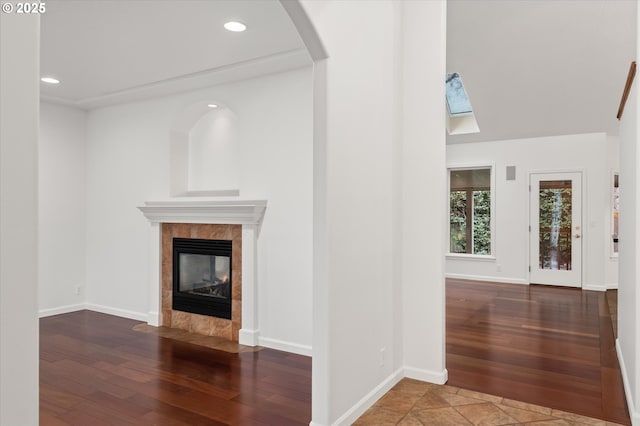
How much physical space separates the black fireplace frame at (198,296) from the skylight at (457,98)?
18.7 ft

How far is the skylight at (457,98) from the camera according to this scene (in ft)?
27.0

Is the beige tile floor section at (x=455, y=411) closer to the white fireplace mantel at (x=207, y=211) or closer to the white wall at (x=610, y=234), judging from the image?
→ the white fireplace mantel at (x=207, y=211)

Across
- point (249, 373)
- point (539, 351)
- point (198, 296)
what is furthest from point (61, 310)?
point (539, 351)

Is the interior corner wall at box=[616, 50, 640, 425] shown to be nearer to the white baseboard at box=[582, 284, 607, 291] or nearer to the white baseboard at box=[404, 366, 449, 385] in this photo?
the white baseboard at box=[404, 366, 449, 385]

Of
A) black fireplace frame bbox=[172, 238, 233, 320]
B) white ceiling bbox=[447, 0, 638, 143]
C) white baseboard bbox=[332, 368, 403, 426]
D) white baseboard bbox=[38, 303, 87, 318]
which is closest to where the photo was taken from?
white baseboard bbox=[332, 368, 403, 426]

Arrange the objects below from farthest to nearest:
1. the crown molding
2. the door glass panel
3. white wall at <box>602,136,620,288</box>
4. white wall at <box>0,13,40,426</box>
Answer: the door glass panel
white wall at <box>602,136,620,288</box>
the crown molding
white wall at <box>0,13,40,426</box>

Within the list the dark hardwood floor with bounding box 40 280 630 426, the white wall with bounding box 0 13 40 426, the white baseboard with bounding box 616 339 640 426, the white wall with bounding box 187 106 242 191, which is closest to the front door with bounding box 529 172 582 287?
the dark hardwood floor with bounding box 40 280 630 426

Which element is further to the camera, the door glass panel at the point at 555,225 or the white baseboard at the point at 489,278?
the white baseboard at the point at 489,278

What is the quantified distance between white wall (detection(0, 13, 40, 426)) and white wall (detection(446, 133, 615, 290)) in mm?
8022

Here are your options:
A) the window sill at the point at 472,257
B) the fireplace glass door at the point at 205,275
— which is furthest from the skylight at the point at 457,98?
the fireplace glass door at the point at 205,275

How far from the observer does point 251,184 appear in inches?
174

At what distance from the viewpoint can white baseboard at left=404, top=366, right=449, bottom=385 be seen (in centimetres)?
326

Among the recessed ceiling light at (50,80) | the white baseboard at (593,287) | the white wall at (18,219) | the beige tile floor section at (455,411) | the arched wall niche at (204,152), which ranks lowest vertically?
the beige tile floor section at (455,411)

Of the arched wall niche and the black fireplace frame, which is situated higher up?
the arched wall niche
